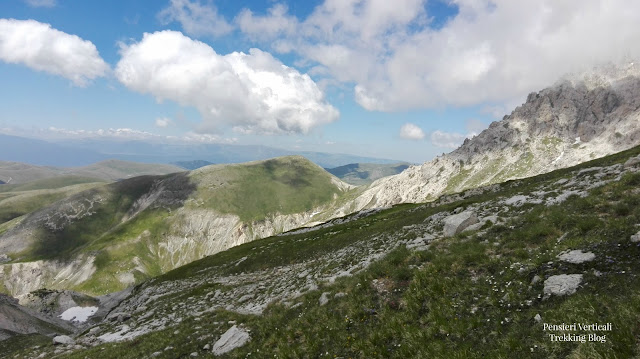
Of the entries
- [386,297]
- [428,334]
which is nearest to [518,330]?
[428,334]

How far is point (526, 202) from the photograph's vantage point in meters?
24.3

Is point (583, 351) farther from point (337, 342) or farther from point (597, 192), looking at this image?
point (597, 192)

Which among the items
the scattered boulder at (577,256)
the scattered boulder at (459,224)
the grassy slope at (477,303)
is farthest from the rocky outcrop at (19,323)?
the scattered boulder at (577,256)

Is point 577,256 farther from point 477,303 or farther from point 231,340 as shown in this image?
point 231,340

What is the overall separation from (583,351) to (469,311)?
4299 millimetres

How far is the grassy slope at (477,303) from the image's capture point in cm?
842

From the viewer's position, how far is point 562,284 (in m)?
10.3

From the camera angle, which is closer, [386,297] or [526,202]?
[386,297]

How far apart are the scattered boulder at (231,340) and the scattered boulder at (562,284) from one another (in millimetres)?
14124

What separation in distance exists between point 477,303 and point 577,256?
4.67 meters

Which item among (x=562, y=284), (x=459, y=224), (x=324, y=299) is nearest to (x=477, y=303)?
(x=562, y=284)

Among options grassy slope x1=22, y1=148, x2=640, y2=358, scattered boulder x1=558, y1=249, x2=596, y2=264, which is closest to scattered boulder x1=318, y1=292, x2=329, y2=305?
grassy slope x1=22, y1=148, x2=640, y2=358

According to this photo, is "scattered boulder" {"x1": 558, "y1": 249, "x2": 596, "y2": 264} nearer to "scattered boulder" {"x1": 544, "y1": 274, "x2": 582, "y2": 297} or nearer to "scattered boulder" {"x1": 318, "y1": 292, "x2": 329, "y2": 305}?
"scattered boulder" {"x1": 544, "y1": 274, "x2": 582, "y2": 297}

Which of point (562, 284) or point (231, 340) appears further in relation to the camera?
point (231, 340)
